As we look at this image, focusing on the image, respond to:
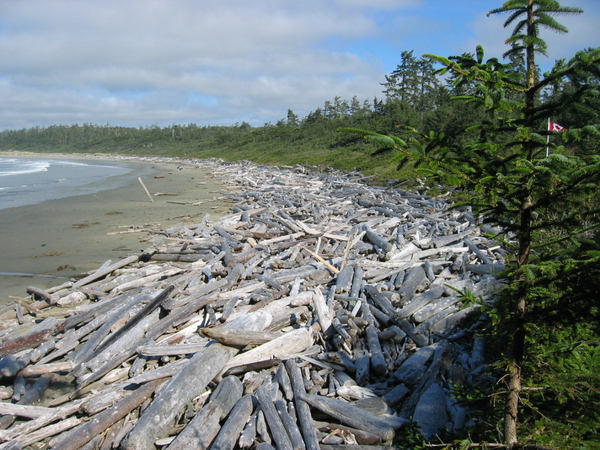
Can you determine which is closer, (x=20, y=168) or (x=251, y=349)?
(x=251, y=349)

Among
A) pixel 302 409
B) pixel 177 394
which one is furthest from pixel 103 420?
pixel 302 409

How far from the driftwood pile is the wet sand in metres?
1.96

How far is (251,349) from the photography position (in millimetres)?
5004

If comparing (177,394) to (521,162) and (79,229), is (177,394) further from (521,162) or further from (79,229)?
(79,229)

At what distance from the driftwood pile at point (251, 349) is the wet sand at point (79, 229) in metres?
1.96

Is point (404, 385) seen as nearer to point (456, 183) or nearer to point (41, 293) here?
point (456, 183)

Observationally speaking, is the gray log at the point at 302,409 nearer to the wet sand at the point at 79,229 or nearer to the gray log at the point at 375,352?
the gray log at the point at 375,352

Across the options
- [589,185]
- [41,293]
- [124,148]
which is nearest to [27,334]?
[41,293]

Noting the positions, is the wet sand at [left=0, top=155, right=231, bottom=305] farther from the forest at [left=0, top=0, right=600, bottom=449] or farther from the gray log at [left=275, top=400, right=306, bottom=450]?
the forest at [left=0, top=0, right=600, bottom=449]

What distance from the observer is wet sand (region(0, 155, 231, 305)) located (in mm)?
9727

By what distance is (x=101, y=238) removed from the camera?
12.5 meters

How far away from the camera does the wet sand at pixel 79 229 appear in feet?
31.9

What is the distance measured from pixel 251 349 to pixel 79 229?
38.7 ft

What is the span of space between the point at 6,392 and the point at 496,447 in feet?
18.4
